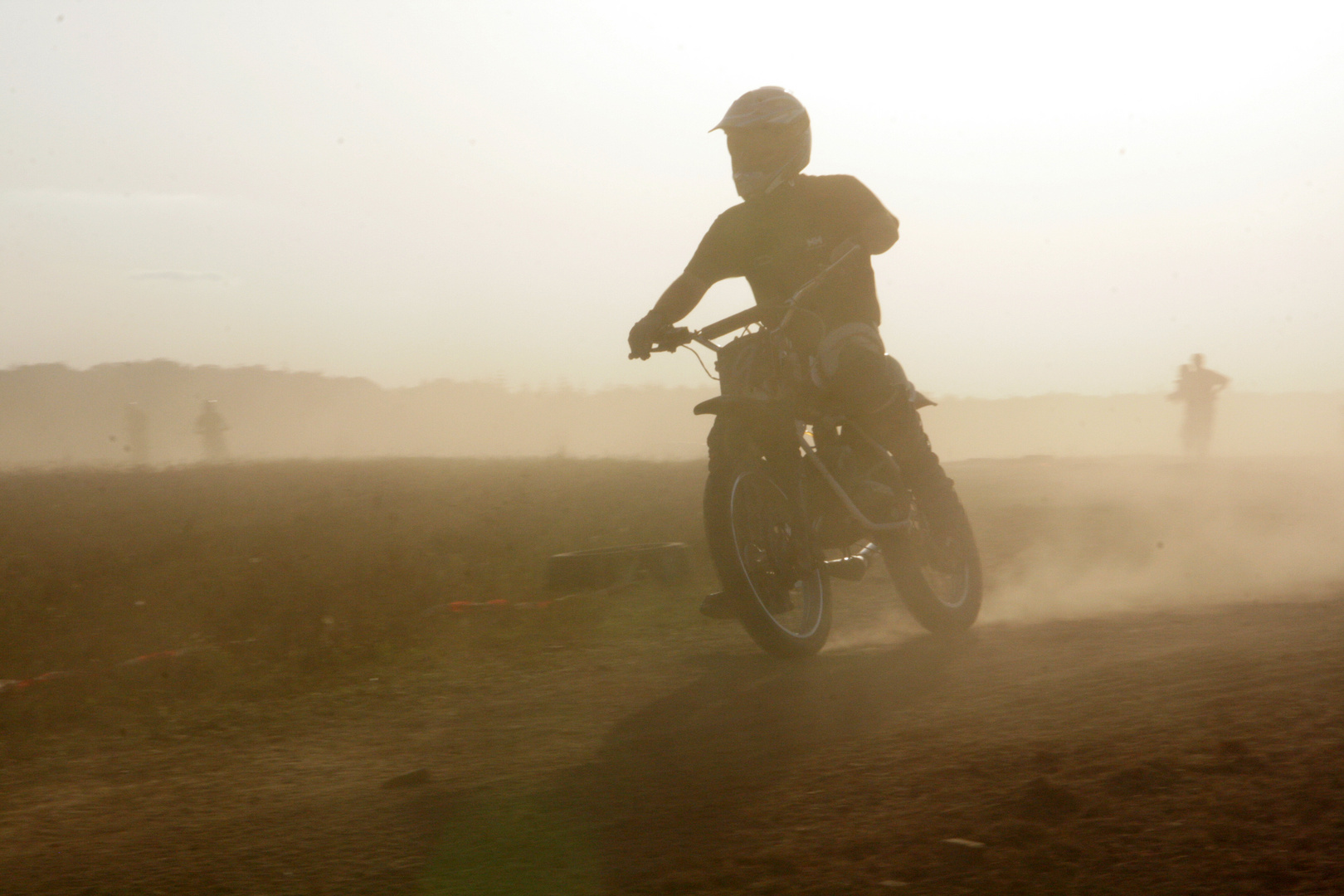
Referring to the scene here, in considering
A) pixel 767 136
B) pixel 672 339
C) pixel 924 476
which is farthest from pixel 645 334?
pixel 924 476

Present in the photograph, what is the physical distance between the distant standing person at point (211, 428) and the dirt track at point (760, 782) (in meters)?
29.9

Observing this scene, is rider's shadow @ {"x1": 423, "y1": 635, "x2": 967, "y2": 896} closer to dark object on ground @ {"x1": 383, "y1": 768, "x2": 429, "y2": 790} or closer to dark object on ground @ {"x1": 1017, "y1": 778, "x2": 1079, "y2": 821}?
dark object on ground @ {"x1": 383, "y1": 768, "x2": 429, "y2": 790}

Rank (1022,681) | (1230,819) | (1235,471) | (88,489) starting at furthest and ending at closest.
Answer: (1235,471) < (88,489) < (1022,681) < (1230,819)

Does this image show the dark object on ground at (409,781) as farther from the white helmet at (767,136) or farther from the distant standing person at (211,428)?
the distant standing person at (211,428)

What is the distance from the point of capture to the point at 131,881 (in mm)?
2953

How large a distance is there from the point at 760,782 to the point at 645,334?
2.72 m

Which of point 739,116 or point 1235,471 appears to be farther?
point 1235,471

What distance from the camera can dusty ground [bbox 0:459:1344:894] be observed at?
2.63m

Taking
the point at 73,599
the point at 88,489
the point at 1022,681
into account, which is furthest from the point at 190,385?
the point at 1022,681

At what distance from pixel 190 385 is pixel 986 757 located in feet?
281

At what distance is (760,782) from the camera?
3320 millimetres

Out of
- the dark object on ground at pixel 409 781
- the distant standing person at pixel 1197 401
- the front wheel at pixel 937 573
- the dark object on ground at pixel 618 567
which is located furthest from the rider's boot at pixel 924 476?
the distant standing person at pixel 1197 401

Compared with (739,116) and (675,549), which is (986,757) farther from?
(675,549)

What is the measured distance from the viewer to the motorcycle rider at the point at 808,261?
5711 mm
